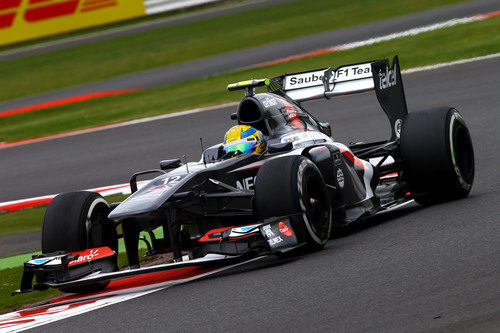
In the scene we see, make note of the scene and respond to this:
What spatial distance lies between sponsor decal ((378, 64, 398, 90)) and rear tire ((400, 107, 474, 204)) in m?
0.71

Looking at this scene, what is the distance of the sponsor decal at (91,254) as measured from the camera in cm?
795

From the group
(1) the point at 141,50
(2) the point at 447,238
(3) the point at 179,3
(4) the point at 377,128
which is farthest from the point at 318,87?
(3) the point at 179,3

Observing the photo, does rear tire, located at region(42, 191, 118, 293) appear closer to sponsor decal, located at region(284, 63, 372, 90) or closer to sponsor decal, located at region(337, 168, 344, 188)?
sponsor decal, located at region(337, 168, 344, 188)

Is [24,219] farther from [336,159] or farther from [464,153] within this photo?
[464,153]

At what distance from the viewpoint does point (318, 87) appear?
35.4 ft

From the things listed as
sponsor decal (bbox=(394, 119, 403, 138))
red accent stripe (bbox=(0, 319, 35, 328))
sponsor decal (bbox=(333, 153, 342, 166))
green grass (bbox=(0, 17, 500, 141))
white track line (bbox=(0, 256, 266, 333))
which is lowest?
red accent stripe (bbox=(0, 319, 35, 328))

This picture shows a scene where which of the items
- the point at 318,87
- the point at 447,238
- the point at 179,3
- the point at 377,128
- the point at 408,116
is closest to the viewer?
the point at 447,238

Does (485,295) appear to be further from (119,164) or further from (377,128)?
(119,164)

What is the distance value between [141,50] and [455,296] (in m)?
25.4

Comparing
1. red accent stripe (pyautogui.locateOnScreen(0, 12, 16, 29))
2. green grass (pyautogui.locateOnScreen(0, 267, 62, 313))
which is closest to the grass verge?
green grass (pyautogui.locateOnScreen(0, 267, 62, 313))

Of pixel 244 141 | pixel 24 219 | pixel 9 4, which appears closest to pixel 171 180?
pixel 244 141

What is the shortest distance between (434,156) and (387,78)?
133 centimetres

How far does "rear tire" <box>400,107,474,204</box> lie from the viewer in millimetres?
9328

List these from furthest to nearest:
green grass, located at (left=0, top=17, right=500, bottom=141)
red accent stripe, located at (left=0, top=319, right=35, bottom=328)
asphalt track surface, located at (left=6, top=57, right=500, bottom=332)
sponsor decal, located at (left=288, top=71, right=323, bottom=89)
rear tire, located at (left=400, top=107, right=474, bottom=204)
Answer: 1. green grass, located at (left=0, top=17, right=500, bottom=141)
2. sponsor decal, located at (left=288, top=71, right=323, bottom=89)
3. rear tire, located at (left=400, top=107, right=474, bottom=204)
4. red accent stripe, located at (left=0, top=319, right=35, bottom=328)
5. asphalt track surface, located at (left=6, top=57, right=500, bottom=332)
